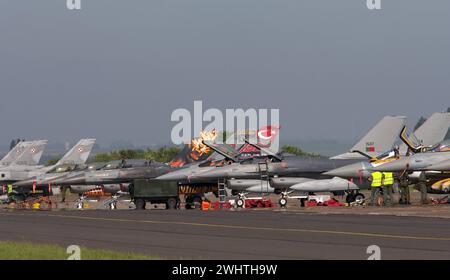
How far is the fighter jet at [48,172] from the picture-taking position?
6000cm

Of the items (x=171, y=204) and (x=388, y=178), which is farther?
(x=171, y=204)

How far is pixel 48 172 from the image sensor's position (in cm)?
6322

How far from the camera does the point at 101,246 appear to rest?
69.3ft

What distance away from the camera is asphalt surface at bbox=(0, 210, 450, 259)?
1872cm

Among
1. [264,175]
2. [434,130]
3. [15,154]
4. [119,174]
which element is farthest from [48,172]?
[434,130]

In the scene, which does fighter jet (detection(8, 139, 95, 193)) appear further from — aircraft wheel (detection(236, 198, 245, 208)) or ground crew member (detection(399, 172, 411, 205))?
ground crew member (detection(399, 172, 411, 205))

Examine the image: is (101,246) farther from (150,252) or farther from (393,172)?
(393,172)

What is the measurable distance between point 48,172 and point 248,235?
4156 centimetres

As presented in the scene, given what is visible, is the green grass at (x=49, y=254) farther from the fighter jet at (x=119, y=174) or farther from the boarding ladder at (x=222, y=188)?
the fighter jet at (x=119, y=174)

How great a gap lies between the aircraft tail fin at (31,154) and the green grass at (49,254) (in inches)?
2298

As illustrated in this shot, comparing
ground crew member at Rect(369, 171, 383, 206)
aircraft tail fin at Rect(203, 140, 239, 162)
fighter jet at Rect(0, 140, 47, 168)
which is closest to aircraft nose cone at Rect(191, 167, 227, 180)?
aircraft tail fin at Rect(203, 140, 239, 162)

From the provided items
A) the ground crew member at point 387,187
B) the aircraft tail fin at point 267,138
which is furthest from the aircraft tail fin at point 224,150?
the ground crew member at point 387,187

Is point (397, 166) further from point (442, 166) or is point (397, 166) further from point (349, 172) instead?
point (349, 172)

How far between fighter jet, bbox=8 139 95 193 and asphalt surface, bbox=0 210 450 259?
26342mm
